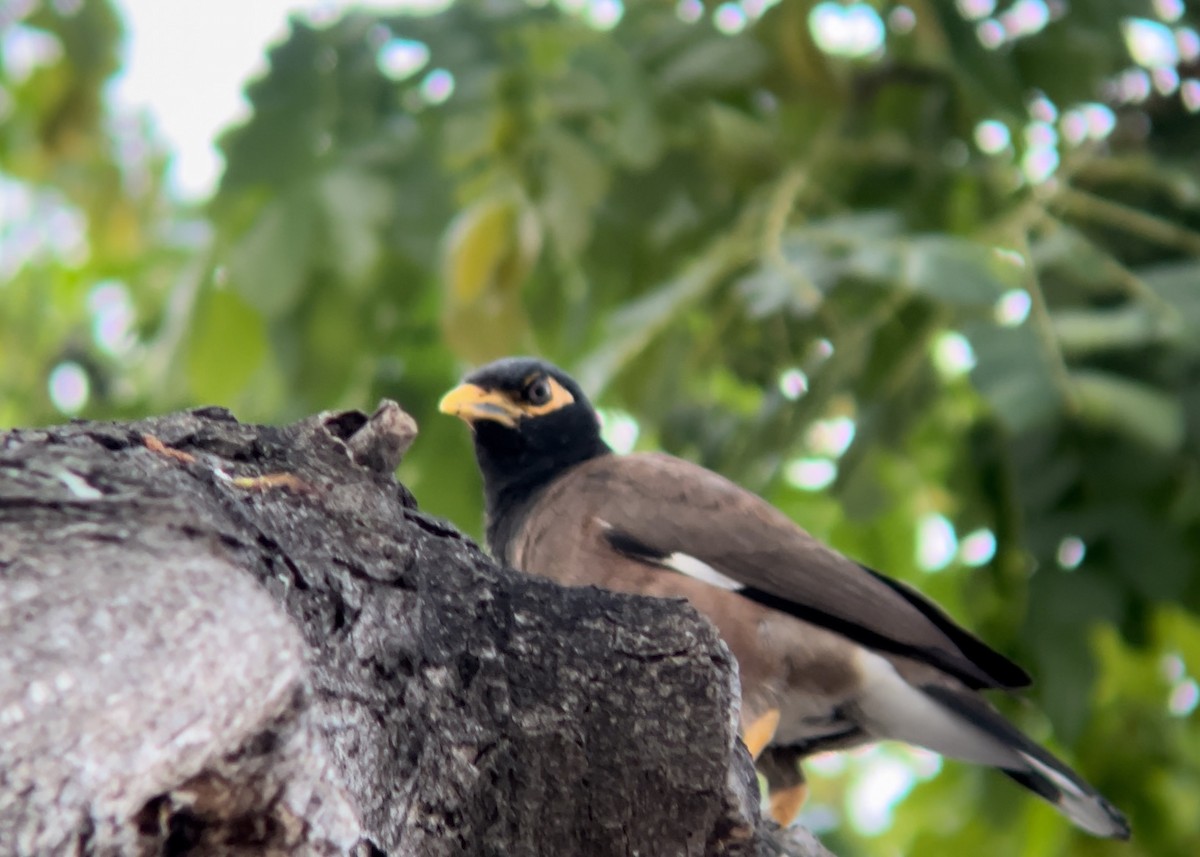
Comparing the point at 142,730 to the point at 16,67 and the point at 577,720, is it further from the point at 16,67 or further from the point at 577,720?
the point at 16,67

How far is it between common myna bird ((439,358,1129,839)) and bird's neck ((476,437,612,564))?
0.13 meters

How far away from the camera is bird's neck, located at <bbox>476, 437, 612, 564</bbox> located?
4043 millimetres

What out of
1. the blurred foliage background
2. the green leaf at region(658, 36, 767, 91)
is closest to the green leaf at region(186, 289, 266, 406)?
the blurred foliage background

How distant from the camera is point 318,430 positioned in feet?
5.53

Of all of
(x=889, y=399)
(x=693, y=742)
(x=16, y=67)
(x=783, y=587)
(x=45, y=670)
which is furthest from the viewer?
(x=16, y=67)

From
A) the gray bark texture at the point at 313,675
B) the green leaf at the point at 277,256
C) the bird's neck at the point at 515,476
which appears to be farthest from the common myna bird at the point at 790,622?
the gray bark texture at the point at 313,675

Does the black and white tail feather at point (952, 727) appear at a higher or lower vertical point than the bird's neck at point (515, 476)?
lower

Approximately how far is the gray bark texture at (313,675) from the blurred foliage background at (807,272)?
1.77m

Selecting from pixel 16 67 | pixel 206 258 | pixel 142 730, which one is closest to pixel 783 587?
pixel 206 258

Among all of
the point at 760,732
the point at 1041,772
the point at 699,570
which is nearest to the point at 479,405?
the point at 699,570

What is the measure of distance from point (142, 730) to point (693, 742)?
623 millimetres

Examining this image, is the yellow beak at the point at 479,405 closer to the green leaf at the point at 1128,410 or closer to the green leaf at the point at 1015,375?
the green leaf at the point at 1015,375

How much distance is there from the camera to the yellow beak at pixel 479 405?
152 inches

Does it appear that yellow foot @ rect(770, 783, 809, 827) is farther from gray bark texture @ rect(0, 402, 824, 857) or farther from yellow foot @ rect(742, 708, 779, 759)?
gray bark texture @ rect(0, 402, 824, 857)
